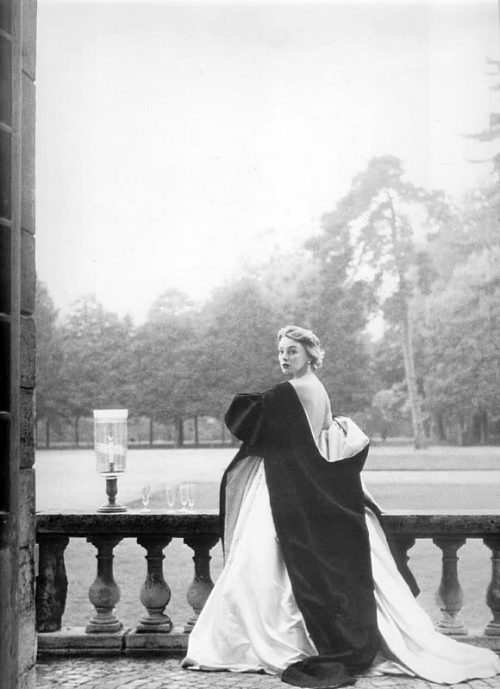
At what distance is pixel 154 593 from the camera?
185 inches

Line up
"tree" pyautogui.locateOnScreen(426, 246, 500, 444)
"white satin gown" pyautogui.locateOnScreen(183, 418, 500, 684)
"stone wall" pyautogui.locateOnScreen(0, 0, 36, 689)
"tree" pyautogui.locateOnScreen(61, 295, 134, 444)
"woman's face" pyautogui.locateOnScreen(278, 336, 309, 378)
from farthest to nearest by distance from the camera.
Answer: "tree" pyautogui.locateOnScreen(61, 295, 134, 444), "tree" pyautogui.locateOnScreen(426, 246, 500, 444), "woman's face" pyautogui.locateOnScreen(278, 336, 309, 378), "white satin gown" pyautogui.locateOnScreen(183, 418, 500, 684), "stone wall" pyautogui.locateOnScreen(0, 0, 36, 689)

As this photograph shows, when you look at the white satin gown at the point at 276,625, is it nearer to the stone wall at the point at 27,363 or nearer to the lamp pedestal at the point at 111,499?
the lamp pedestal at the point at 111,499

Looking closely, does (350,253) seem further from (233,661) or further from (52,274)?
(233,661)

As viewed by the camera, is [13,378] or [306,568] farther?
[306,568]

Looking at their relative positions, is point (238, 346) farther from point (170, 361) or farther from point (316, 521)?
point (316, 521)

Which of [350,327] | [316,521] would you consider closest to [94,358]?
[350,327]

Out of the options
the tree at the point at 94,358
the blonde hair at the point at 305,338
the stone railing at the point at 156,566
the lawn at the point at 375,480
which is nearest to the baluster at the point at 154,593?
the stone railing at the point at 156,566

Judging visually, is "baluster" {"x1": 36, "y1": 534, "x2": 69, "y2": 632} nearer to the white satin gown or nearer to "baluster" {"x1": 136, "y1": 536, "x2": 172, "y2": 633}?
"baluster" {"x1": 136, "y1": 536, "x2": 172, "y2": 633}

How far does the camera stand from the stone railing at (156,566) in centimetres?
457

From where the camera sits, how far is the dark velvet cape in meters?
4.18

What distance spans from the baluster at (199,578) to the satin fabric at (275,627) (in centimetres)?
30

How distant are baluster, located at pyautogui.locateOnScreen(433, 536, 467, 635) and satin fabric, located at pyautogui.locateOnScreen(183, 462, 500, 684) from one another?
267mm

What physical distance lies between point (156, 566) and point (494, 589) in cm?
166

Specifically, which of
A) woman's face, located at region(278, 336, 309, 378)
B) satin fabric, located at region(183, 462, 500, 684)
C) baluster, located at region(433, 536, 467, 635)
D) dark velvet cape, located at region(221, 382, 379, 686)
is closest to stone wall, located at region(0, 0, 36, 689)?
satin fabric, located at region(183, 462, 500, 684)
